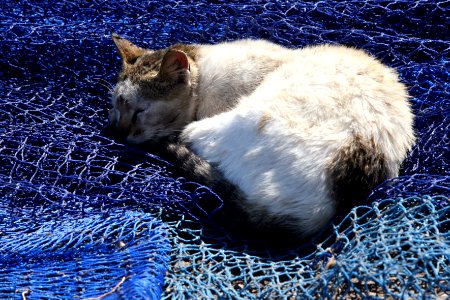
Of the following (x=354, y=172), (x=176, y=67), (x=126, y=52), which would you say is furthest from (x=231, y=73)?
(x=354, y=172)

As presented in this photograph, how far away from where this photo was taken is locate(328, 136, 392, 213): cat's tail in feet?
11.2

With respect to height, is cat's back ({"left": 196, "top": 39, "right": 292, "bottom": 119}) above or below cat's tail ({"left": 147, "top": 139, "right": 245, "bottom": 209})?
above

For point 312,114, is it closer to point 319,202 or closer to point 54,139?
point 319,202

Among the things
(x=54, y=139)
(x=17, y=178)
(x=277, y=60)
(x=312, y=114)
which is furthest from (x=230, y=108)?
(x=17, y=178)

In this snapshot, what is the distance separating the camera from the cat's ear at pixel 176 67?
177 inches

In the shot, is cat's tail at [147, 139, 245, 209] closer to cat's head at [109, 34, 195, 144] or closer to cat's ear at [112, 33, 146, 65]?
cat's head at [109, 34, 195, 144]

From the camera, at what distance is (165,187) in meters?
3.74

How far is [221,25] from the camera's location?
5562mm

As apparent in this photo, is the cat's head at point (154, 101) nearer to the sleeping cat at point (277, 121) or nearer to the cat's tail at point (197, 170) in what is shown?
the sleeping cat at point (277, 121)

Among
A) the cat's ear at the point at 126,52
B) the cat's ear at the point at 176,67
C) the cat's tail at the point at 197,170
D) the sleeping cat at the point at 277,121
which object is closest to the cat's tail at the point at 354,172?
the sleeping cat at the point at 277,121

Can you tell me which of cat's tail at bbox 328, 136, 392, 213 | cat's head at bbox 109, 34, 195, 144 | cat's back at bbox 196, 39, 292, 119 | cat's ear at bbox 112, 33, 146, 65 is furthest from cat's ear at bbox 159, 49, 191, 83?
cat's tail at bbox 328, 136, 392, 213

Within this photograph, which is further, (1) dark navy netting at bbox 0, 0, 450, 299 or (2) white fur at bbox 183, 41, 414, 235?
(2) white fur at bbox 183, 41, 414, 235

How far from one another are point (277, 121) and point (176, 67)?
1.20 m

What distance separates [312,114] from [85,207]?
139cm
